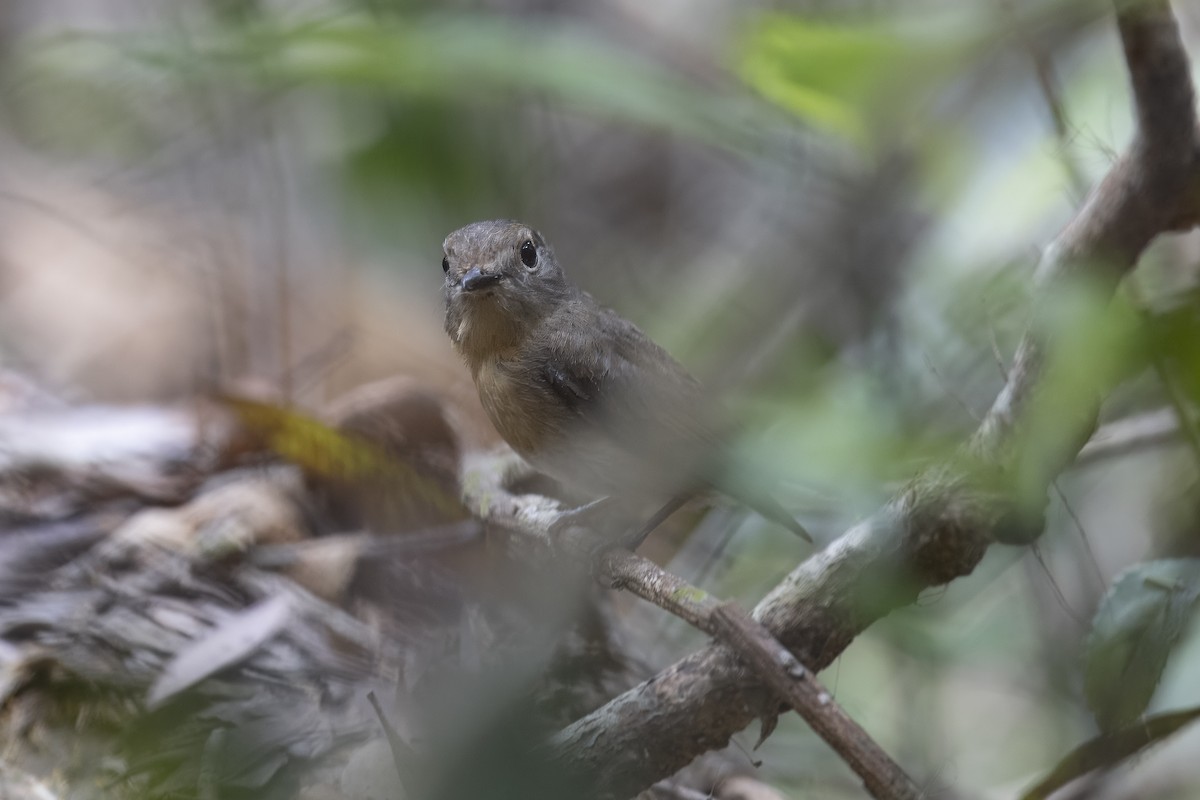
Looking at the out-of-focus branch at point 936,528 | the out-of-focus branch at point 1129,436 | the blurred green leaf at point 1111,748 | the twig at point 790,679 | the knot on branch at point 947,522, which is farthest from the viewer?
the out-of-focus branch at point 1129,436

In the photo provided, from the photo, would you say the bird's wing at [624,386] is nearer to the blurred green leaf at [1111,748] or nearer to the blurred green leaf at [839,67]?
the blurred green leaf at [839,67]

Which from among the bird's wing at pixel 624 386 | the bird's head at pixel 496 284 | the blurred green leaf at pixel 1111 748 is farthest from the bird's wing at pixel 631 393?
the blurred green leaf at pixel 1111 748

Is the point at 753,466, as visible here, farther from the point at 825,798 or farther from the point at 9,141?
the point at 9,141

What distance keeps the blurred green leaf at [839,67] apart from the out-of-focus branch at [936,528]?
0.28 meters

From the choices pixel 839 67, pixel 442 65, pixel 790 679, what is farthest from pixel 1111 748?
pixel 442 65

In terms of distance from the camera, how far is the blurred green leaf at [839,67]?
172 centimetres

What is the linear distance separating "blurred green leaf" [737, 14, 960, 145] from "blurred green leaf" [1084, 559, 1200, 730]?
803mm

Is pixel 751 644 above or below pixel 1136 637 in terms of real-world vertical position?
above

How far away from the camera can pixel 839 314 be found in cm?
273

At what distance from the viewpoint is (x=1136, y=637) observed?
5.57 ft

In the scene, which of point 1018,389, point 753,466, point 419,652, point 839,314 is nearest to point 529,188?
point 839,314

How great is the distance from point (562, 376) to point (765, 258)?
71 centimetres

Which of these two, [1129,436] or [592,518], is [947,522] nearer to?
[1129,436]

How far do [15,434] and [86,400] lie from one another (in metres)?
0.81
